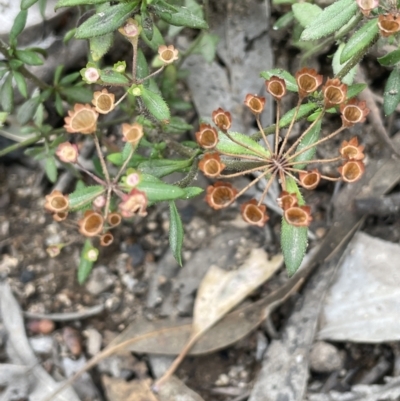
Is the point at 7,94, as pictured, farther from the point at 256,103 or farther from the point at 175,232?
the point at 256,103

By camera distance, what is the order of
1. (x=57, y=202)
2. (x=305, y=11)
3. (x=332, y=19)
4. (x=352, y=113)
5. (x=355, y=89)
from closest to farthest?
(x=57, y=202), (x=352, y=113), (x=332, y=19), (x=355, y=89), (x=305, y=11)

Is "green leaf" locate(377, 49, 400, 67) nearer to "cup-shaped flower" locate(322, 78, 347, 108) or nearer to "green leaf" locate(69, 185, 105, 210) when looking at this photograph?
"cup-shaped flower" locate(322, 78, 347, 108)

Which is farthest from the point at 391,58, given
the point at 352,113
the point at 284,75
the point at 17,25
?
the point at 17,25

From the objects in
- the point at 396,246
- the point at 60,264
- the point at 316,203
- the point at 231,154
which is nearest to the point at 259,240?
the point at 316,203

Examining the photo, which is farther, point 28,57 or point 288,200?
point 28,57

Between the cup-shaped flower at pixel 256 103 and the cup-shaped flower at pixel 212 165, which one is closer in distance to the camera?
the cup-shaped flower at pixel 212 165

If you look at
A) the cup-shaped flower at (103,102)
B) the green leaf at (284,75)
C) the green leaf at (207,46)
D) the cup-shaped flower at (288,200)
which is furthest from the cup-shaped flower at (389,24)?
the green leaf at (207,46)

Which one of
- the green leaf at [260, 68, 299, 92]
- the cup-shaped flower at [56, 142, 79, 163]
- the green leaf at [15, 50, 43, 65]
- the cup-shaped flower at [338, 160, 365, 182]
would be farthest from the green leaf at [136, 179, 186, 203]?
the green leaf at [15, 50, 43, 65]

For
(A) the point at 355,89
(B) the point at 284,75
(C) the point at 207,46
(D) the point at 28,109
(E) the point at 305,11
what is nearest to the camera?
(A) the point at 355,89

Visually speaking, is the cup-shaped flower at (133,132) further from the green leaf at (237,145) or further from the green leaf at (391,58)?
the green leaf at (391,58)
